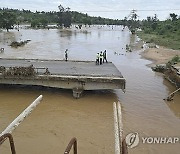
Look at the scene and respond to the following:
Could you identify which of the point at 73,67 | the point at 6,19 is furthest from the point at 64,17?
the point at 73,67

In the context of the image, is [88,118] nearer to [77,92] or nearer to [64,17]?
[77,92]

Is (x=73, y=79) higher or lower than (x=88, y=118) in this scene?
higher

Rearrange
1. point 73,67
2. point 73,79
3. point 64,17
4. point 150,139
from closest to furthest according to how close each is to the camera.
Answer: point 150,139 → point 73,79 → point 73,67 → point 64,17

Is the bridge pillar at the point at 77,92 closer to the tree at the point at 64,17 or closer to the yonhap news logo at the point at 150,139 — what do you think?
the yonhap news logo at the point at 150,139

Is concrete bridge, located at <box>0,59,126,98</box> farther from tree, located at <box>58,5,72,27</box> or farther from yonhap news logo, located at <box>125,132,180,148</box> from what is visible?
tree, located at <box>58,5,72,27</box>


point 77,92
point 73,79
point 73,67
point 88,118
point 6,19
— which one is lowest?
point 88,118

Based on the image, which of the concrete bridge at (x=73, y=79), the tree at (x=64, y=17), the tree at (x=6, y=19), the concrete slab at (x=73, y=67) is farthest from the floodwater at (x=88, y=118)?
the tree at (x=64, y=17)

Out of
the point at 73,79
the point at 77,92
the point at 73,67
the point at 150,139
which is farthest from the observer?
the point at 73,67

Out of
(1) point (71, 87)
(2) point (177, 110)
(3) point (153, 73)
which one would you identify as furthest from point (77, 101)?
(3) point (153, 73)

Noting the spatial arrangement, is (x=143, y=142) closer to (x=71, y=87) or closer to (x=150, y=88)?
(x=71, y=87)

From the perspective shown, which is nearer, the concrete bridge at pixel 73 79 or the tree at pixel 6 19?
the concrete bridge at pixel 73 79

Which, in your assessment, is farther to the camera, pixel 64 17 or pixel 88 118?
pixel 64 17
